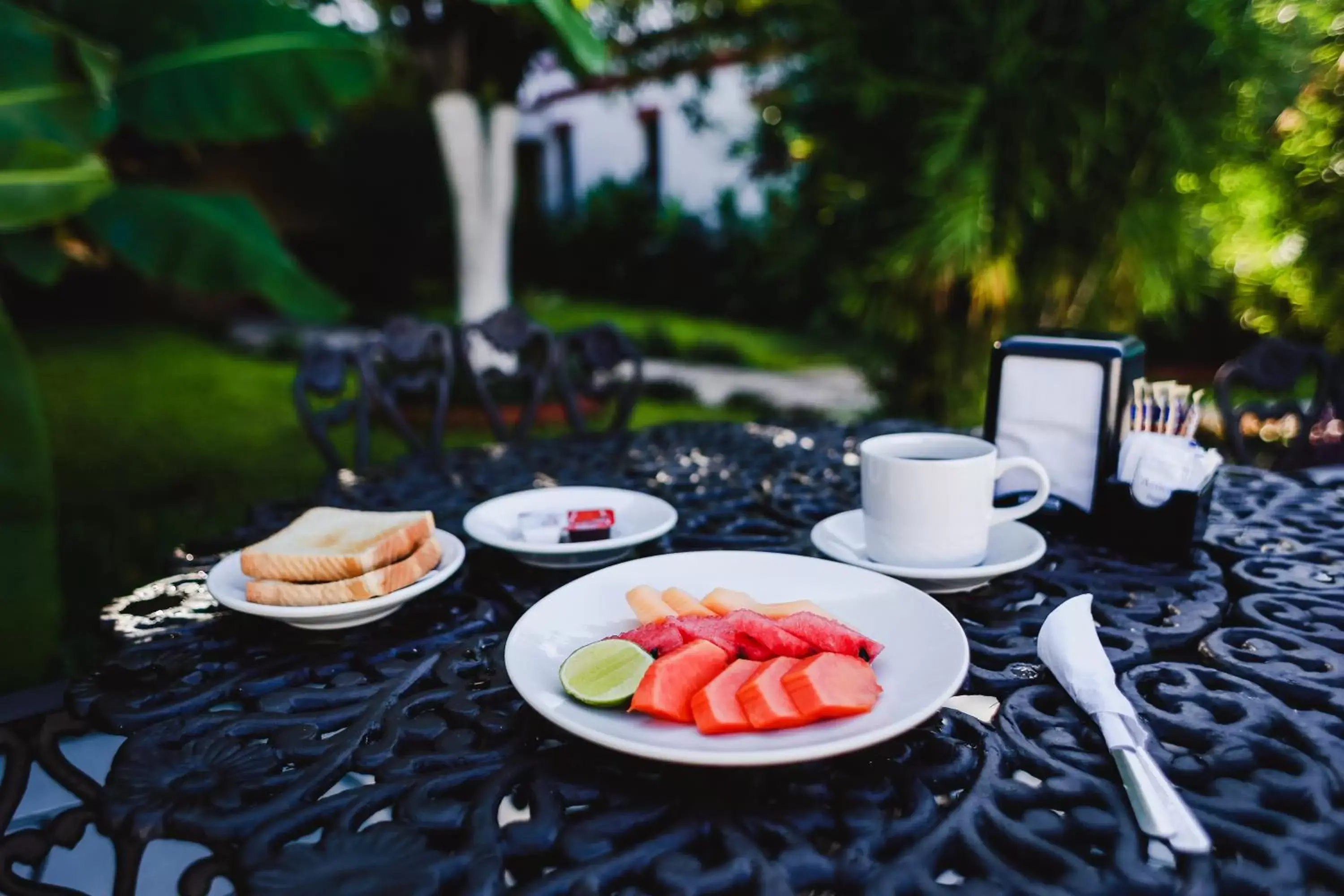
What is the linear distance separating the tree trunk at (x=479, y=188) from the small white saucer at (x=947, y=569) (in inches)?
175

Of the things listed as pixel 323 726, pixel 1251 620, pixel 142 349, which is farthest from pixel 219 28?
pixel 142 349

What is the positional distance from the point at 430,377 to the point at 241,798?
64.6 inches

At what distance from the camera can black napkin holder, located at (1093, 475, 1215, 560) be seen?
1173 mm

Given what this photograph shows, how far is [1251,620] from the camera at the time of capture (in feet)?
3.33

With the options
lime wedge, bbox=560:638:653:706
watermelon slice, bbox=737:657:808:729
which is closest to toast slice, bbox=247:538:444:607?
lime wedge, bbox=560:638:653:706

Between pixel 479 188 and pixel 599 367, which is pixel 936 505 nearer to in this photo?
pixel 599 367

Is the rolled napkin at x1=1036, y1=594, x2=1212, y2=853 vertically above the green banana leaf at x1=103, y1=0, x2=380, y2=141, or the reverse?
the green banana leaf at x1=103, y1=0, x2=380, y2=141

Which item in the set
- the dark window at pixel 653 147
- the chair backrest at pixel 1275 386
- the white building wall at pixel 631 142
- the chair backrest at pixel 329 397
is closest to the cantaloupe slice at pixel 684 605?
the chair backrest at pixel 329 397

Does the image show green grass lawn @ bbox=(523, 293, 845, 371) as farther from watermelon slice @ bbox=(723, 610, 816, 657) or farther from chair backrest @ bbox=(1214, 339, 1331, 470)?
watermelon slice @ bbox=(723, 610, 816, 657)

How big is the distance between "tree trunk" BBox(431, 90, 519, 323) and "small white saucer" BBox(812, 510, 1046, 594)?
4450mm

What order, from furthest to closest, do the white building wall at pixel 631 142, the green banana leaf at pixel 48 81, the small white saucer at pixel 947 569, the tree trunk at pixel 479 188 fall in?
the white building wall at pixel 631 142 → the tree trunk at pixel 479 188 → the green banana leaf at pixel 48 81 → the small white saucer at pixel 947 569

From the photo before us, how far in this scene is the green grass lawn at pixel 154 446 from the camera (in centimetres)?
392

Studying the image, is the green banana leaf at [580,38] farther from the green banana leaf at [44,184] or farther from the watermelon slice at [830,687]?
the watermelon slice at [830,687]

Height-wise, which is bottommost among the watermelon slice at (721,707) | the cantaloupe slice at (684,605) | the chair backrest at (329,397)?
the watermelon slice at (721,707)
